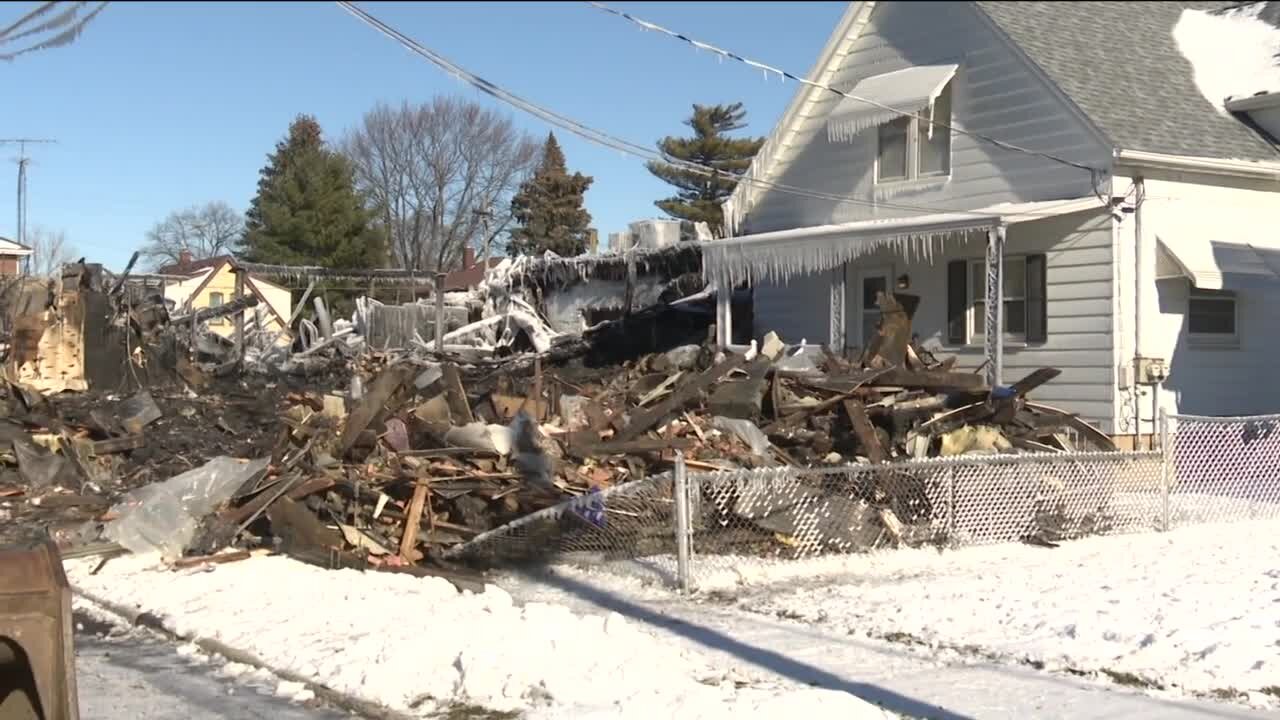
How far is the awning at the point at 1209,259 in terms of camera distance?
13938mm

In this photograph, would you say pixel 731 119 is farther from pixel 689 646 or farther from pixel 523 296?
pixel 689 646

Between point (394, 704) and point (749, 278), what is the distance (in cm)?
1240

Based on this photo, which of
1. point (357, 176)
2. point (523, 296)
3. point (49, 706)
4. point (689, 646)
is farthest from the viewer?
point (357, 176)

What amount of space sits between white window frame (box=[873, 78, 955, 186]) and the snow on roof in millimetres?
3292

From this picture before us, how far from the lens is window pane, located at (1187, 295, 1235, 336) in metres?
15.0

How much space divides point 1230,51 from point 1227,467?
794 cm

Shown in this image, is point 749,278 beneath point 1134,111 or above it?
beneath

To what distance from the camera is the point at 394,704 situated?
611 cm

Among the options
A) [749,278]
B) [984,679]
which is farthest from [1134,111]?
[984,679]

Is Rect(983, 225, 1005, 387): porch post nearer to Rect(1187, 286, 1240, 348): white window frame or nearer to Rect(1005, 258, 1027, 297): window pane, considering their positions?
Rect(1005, 258, 1027, 297): window pane

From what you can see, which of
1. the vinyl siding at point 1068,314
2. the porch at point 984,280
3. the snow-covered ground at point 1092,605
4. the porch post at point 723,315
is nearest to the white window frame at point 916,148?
the porch at point 984,280

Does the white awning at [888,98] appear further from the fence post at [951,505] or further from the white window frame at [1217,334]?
the fence post at [951,505]

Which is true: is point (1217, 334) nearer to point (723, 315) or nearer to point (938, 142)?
point (938, 142)

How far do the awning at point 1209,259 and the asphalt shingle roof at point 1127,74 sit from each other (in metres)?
1.03
